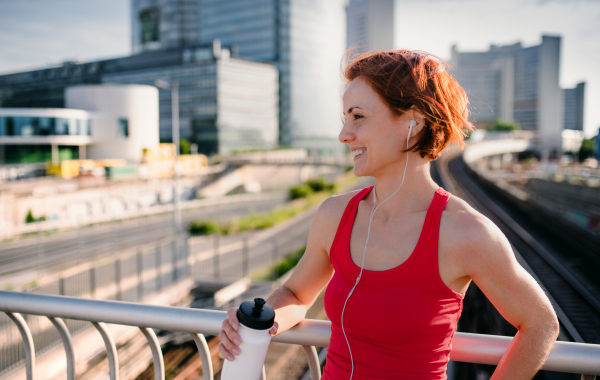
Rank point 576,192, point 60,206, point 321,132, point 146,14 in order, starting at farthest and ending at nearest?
point 146,14, point 321,132, point 576,192, point 60,206

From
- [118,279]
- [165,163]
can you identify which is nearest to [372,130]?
[118,279]

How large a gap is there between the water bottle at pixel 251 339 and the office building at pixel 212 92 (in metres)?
71.5

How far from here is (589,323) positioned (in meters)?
7.09

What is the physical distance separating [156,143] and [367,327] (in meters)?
59.2

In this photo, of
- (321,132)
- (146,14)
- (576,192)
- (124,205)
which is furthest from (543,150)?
(146,14)

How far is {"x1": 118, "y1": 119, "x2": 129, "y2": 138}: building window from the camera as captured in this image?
5289cm

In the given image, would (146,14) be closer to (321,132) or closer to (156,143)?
(321,132)

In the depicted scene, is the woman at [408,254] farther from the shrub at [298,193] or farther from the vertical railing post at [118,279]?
the shrub at [298,193]

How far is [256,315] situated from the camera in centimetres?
141

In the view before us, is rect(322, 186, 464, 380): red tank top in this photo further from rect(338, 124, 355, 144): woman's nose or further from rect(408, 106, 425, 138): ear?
rect(338, 124, 355, 144): woman's nose

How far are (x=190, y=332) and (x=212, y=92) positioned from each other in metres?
72.8

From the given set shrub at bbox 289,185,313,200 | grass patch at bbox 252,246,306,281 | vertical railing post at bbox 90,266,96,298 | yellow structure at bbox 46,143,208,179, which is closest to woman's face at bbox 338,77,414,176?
vertical railing post at bbox 90,266,96,298

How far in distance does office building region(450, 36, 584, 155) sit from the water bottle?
145 m

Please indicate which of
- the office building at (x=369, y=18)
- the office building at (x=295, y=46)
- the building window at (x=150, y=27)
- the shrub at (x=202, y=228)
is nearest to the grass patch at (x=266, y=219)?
the shrub at (x=202, y=228)
